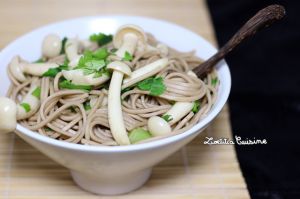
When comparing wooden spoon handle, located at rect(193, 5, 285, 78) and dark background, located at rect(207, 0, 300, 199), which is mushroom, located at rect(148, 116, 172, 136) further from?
dark background, located at rect(207, 0, 300, 199)

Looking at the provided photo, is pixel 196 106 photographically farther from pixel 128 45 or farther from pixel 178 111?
pixel 128 45

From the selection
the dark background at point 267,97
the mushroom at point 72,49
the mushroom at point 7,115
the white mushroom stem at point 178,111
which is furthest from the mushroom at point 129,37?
the dark background at point 267,97

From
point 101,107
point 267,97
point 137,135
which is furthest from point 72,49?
point 267,97

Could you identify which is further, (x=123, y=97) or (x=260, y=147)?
(x=260, y=147)

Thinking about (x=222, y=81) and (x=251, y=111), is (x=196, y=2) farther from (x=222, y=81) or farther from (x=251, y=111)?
(x=222, y=81)

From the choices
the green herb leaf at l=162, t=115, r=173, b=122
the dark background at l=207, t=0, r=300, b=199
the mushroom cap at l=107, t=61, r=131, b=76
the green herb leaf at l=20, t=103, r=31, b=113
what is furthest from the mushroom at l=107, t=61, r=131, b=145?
the dark background at l=207, t=0, r=300, b=199

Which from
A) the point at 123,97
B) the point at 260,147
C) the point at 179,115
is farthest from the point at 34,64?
the point at 260,147
